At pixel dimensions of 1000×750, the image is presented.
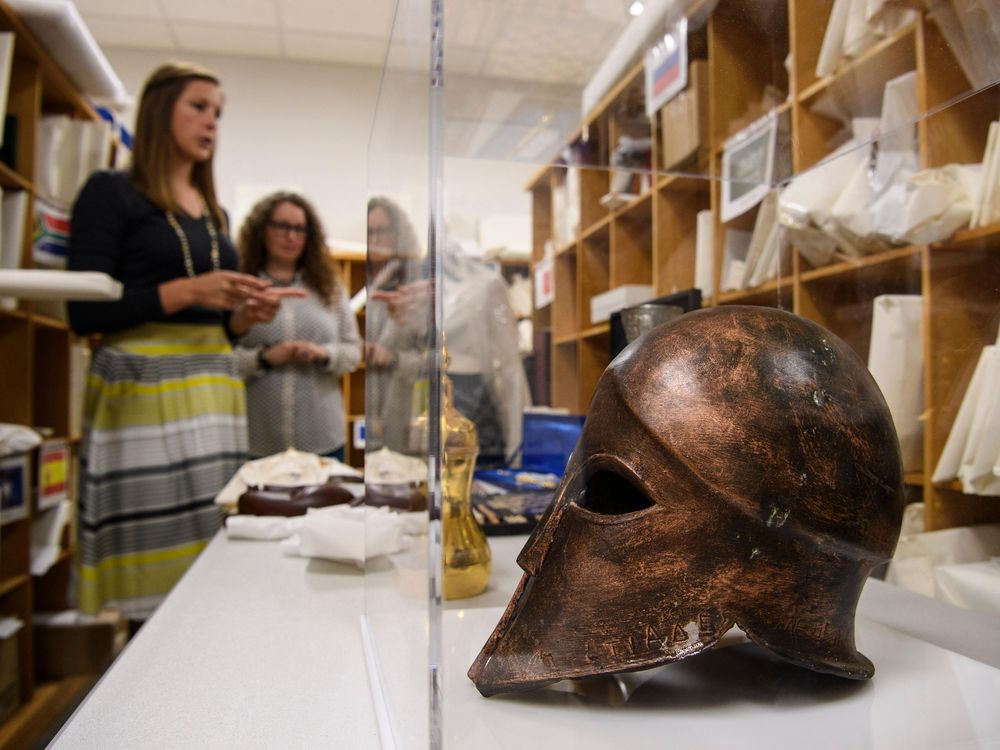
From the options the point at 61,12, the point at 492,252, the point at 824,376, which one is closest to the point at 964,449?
the point at 824,376

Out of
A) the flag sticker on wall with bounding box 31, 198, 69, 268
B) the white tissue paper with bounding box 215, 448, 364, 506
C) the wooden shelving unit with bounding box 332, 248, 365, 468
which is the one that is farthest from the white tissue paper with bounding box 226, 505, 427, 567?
the wooden shelving unit with bounding box 332, 248, 365, 468

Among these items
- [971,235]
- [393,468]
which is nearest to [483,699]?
[393,468]

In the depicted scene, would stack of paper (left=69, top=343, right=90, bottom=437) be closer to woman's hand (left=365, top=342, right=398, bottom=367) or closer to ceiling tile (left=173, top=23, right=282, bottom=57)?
woman's hand (left=365, top=342, right=398, bottom=367)

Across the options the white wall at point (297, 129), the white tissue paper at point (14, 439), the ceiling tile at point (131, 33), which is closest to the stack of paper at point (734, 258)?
the white tissue paper at point (14, 439)

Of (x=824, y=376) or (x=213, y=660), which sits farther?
(x=213, y=660)

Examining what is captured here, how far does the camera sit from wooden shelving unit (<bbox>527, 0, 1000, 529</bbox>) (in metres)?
0.70

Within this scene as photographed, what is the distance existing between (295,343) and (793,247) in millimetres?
1469

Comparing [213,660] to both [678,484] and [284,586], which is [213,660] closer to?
[284,586]

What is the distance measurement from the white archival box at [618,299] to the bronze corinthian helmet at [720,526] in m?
0.35

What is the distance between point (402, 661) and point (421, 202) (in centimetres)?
38

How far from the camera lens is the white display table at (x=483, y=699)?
475 mm

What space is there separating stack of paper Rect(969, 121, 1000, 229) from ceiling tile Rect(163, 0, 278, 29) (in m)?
3.70

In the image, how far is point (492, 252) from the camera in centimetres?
193

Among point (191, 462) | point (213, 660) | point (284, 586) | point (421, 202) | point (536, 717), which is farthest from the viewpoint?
point (191, 462)
